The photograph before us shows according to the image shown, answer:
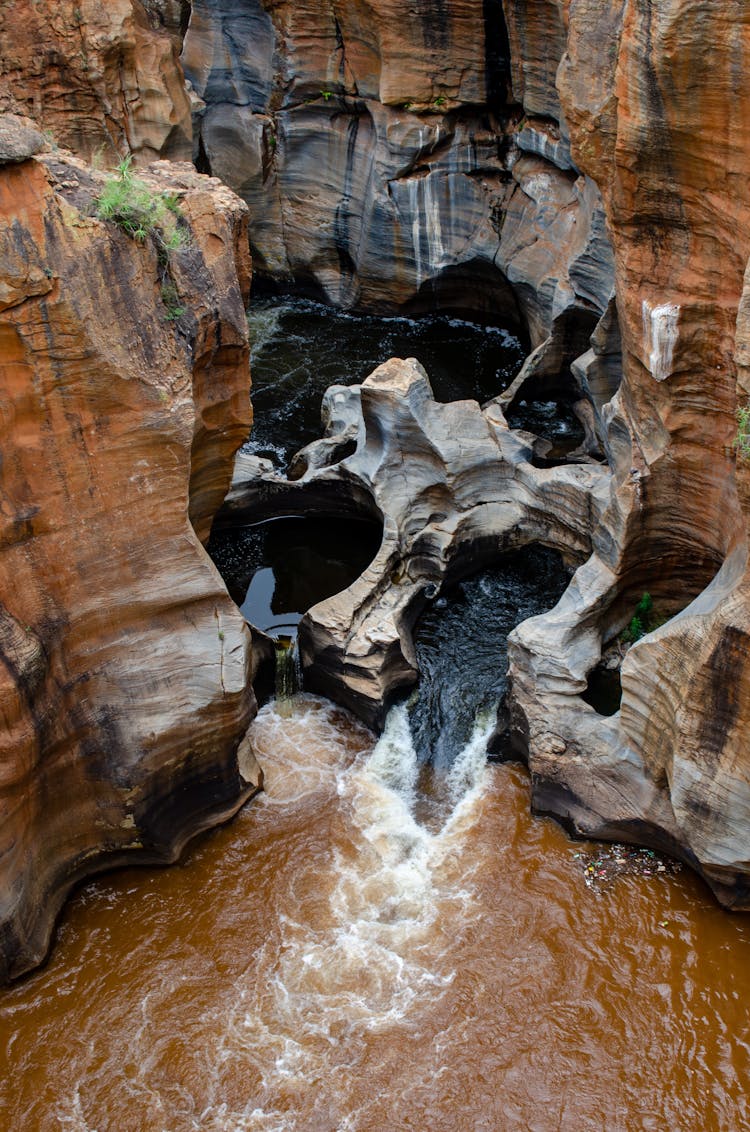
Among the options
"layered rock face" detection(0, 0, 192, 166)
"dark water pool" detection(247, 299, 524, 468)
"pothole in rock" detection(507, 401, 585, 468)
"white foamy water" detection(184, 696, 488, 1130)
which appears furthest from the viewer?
"dark water pool" detection(247, 299, 524, 468)

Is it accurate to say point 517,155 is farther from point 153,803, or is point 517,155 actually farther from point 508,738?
point 153,803

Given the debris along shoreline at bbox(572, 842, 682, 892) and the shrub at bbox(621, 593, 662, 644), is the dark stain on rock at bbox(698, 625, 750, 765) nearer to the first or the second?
the debris along shoreline at bbox(572, 842, 682, 892)

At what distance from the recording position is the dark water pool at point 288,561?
1340 centimetres

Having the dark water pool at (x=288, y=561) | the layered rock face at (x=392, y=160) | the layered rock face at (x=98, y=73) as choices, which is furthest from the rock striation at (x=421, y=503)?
the layered rock face at (x=98, y=73)

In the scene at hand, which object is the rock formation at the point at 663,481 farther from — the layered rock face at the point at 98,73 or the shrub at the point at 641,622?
the layered rock face at the point at 98,73

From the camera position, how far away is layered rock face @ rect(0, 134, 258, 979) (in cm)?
799

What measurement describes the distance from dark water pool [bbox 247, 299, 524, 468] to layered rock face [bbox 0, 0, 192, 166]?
403 cm

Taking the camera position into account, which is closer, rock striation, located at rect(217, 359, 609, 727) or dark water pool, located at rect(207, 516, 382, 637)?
rock striation, located at rect(217, 359, 609, 727)

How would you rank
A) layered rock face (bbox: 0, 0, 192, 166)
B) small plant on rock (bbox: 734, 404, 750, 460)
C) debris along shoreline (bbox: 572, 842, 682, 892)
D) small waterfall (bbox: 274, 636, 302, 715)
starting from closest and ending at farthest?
1. small plant on rock (bbox: 734, 404, 750, 460)
2. debris along shoreline (bbox: 572, 842, 682, 892)
3. small waterfall (bbox: 274, 636, 302, 715)
4. layered rock face (bbox: 0, 0, 192, 166)

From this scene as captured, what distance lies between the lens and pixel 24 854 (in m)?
8.70

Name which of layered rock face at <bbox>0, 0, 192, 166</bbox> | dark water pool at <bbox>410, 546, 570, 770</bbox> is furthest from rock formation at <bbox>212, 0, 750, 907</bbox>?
layered rock face at <bbox>0, 0, 192, 166</bbox>

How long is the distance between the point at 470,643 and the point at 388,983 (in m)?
4.51

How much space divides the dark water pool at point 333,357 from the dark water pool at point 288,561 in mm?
1577

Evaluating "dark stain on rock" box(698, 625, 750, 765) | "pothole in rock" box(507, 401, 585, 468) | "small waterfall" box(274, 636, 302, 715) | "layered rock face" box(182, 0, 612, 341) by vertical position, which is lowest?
"small waterfall" box(274, 636, 302, 715)
